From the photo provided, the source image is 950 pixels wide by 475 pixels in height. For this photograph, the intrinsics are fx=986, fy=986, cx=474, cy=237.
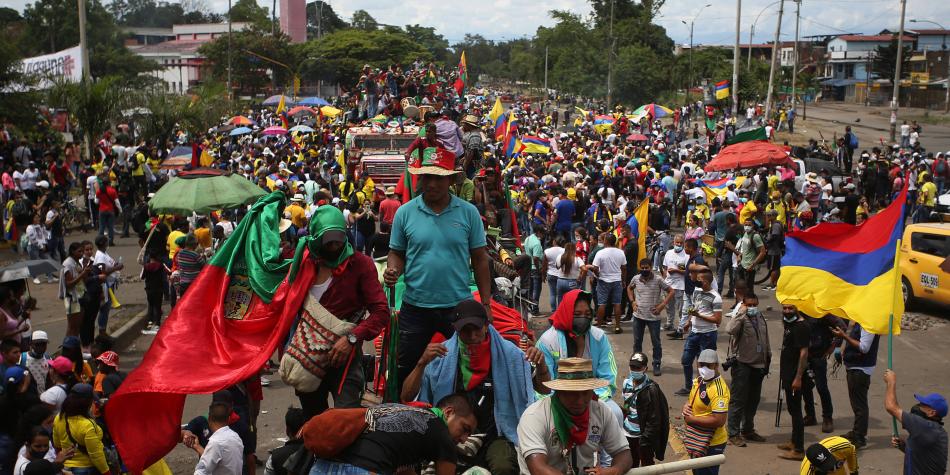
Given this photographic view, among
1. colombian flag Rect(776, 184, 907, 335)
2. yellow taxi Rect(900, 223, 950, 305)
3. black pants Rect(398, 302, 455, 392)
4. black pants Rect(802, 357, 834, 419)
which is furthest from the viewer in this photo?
yellow taxi Rect(900, 223, 950, 305)

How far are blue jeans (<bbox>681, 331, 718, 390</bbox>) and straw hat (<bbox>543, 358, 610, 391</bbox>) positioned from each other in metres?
7.00

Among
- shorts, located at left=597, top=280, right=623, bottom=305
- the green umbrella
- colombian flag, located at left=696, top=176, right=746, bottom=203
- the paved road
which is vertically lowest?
the paved road

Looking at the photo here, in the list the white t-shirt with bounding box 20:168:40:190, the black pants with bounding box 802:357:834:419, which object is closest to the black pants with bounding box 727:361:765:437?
the black pants with bounding box 802:357:834:419

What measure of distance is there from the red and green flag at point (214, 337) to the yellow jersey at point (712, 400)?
396 cm

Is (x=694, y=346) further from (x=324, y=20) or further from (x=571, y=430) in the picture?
(x=324, y=20)

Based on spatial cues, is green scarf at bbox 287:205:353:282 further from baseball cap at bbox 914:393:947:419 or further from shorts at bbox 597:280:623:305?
shorts at bbox 597:280:623:305

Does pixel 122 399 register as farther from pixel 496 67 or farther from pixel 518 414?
pixel 496 67

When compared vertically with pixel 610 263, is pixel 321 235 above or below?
above

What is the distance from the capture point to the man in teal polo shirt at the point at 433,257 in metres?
6.42

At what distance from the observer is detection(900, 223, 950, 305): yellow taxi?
1647 cm

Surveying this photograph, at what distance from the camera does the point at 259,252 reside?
21.1 feet

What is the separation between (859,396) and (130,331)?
401 inches

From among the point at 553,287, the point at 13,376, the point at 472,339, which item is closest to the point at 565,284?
the point at 553,287

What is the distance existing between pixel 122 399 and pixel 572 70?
224ft
